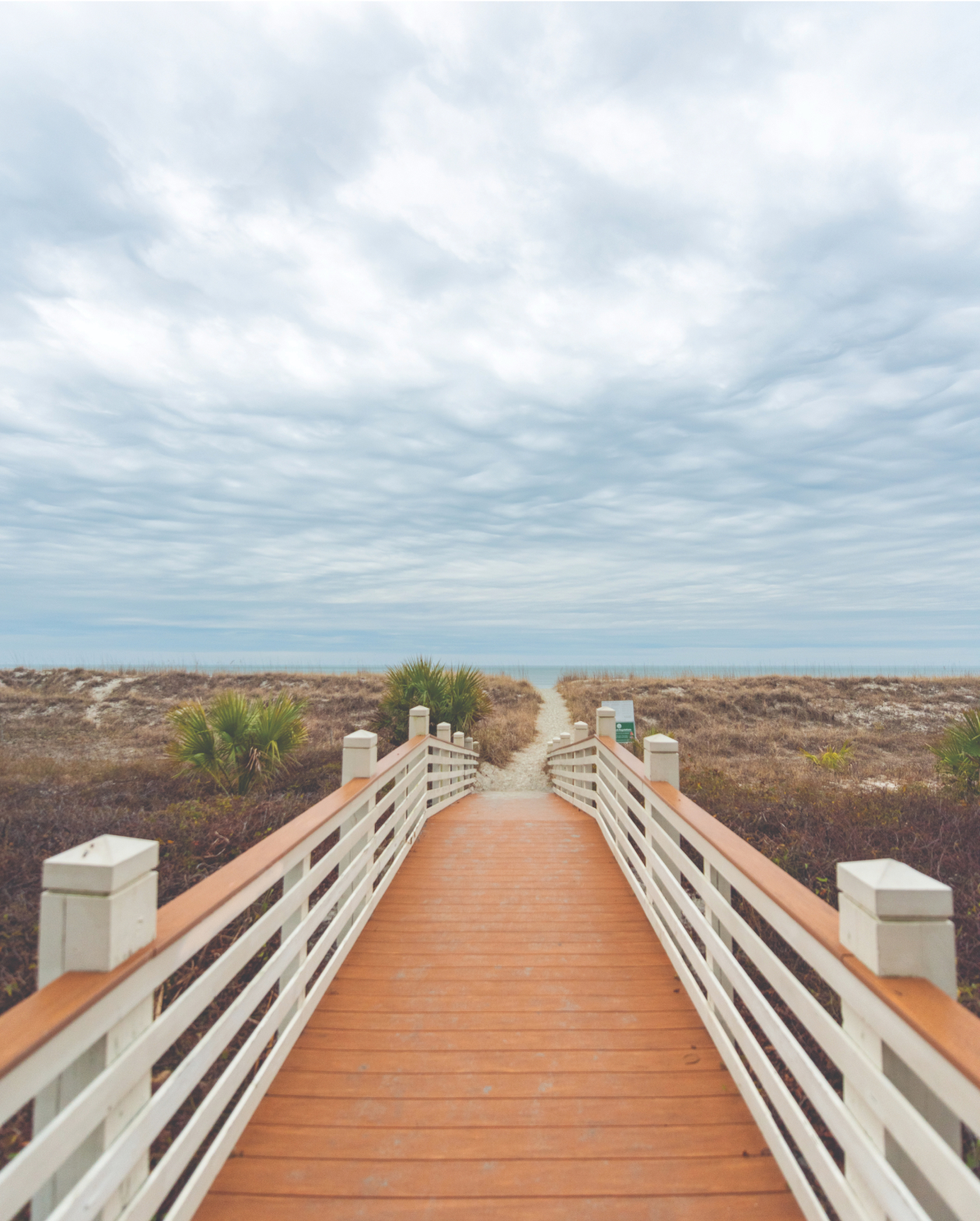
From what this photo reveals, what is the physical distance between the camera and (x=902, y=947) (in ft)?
5.70

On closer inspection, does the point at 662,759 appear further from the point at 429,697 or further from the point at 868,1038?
the point at 429,697

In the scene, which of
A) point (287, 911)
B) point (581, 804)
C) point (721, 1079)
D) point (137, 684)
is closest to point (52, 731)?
point (137, 684)

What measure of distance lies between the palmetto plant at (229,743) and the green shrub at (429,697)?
13.1 feet

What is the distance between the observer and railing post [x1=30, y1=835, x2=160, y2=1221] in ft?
5.52

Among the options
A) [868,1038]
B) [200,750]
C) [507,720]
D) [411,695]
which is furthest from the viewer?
[507,720]

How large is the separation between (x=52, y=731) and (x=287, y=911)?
20.9m

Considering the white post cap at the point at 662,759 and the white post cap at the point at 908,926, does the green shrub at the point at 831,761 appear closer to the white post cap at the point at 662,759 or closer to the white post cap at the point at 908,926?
the white post cap at the point at 662,759

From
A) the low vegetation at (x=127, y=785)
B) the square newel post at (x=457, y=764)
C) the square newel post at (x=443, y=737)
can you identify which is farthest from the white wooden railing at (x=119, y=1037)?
the square newel post at (x=457, y=764)

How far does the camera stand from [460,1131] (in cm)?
258

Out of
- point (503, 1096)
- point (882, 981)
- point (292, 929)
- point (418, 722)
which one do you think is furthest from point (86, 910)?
point (418, 722)

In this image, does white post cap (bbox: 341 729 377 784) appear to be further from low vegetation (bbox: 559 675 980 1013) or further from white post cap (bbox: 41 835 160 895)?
low vegetation (bbox: 559 675 980 1013)

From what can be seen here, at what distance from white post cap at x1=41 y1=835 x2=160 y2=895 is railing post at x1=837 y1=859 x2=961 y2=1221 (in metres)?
1.99

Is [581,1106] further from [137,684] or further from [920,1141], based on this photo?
[137,684]

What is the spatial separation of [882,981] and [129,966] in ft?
6.89
